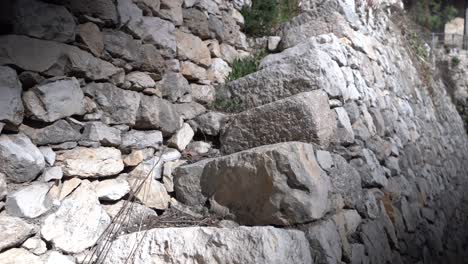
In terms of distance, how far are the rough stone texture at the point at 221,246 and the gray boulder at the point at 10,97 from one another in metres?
0.80

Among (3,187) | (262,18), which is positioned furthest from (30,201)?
(262,18)

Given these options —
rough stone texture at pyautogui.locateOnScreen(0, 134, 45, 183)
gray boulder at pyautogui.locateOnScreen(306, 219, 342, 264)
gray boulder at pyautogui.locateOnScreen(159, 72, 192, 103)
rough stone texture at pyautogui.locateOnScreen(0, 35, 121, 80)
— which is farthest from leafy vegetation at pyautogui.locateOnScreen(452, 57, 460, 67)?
rough stone texture at pyautogui.locateOnScreen(0, 134, 45, 183)

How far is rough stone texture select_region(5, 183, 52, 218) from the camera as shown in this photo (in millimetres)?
1771

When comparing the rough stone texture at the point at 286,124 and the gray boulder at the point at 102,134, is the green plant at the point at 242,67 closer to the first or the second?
the rough stone texture at the point at 286,124

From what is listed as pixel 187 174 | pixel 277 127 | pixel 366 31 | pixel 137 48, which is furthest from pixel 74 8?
pixel 366 31

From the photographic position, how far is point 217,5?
3367mm

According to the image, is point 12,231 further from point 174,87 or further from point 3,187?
point 174,87

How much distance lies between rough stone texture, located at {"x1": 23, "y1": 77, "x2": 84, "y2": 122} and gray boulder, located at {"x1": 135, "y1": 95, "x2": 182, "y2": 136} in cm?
41

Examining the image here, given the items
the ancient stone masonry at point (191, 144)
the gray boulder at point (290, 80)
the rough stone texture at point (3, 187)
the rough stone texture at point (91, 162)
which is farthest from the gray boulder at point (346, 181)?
the rough stone texture at point (3, 187)

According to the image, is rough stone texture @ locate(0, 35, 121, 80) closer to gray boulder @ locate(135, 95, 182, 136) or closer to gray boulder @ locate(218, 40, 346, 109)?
gray boulder @ locate(135, 95, 182, 136)

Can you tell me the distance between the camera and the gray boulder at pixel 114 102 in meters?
2.25

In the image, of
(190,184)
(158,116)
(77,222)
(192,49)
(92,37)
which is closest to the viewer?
(77,222)

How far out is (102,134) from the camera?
2215 millimetres

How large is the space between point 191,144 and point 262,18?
162 cm
